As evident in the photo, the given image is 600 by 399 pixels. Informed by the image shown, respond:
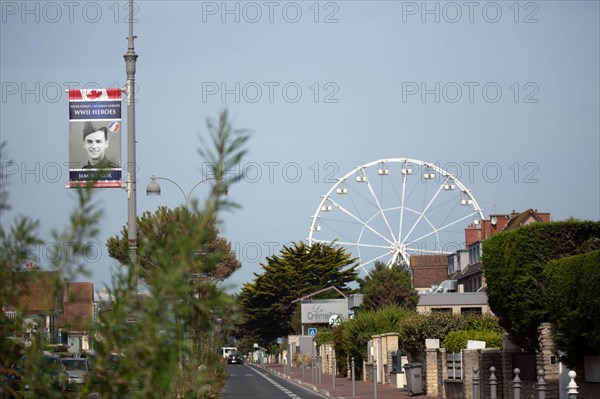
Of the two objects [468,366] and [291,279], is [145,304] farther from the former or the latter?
[291,279]

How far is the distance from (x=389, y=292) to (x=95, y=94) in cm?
5443

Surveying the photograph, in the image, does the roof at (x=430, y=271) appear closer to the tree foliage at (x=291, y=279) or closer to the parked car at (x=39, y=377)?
the tree foliage at (x=291, y=279)

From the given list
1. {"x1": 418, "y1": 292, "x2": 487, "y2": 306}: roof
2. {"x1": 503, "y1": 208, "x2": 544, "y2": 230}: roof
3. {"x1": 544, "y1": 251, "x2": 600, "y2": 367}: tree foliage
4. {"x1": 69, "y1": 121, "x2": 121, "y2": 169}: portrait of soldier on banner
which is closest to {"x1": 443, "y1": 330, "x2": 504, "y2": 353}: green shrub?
{"x1": 544, "y1": 251, "x2": 600, "y2": 367}: tree foliage

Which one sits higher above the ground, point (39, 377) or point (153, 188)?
point (153, 188)

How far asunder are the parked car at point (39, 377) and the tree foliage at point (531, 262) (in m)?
19.1

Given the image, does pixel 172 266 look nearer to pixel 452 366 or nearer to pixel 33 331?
pixel 33 331

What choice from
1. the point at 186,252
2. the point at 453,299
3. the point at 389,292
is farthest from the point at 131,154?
the point at 453,299

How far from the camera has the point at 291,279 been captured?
10362cm

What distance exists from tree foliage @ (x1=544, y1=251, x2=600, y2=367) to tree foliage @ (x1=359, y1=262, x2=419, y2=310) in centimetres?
5000

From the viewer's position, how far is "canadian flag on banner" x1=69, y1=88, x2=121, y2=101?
783 inches

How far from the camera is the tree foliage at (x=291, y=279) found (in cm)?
10275

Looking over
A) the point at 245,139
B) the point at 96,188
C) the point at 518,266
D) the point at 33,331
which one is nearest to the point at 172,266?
the point at 245,139

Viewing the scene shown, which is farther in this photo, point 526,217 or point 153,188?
point 526,217

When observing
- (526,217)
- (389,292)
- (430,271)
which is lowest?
(389,292)
